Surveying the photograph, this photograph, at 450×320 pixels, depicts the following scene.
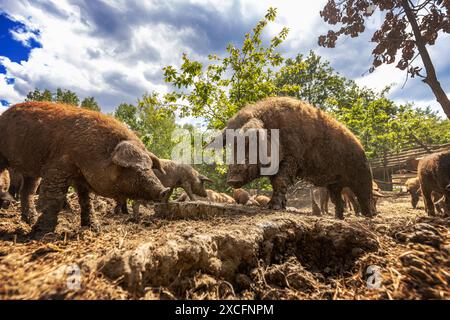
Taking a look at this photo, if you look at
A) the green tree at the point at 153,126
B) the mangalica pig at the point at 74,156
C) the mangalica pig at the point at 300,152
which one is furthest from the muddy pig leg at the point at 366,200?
the green tree at the point at 153,126

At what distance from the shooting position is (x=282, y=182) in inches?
176

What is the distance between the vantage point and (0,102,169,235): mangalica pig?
11.1 ft

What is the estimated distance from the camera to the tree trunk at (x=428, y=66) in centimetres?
590

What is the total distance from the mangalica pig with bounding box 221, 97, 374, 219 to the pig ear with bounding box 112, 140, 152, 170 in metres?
1.74

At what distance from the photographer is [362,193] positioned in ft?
19.2

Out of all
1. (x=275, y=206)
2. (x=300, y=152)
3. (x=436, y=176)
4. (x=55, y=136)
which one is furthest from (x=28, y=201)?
(x=436, y=176)

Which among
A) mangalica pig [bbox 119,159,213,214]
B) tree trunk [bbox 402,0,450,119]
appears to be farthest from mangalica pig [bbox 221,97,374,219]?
mangalica pig [bbox 119,159,213,214]

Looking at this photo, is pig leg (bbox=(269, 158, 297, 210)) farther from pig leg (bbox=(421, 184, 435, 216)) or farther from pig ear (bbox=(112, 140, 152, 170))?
pig leg (bbox=(421, 184, 435, 216))

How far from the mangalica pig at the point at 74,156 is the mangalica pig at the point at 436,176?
631cm

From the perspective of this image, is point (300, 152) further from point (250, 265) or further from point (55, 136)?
point (55, 136)

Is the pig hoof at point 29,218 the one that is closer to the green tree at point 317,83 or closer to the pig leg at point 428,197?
the pig leg at point 428,197

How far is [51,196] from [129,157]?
119 cm

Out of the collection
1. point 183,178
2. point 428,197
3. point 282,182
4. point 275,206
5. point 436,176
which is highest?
point 183,178
